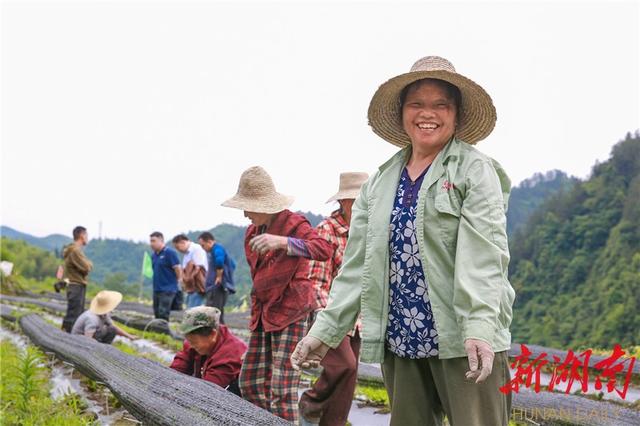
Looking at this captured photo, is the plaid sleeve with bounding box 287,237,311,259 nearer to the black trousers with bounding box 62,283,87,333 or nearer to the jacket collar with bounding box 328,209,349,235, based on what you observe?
the jacket collar with bounding box 328,209,349,235

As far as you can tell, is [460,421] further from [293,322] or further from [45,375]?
[45,375]

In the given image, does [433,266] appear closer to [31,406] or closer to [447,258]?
[447,258]

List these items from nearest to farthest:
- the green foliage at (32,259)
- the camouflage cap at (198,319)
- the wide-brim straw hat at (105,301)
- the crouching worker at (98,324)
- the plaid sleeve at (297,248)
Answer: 1. the plaid sleeve at (297,248)
2. the camouflage cap at (198,319)
3. the wide-brim straw hat at (105,301)
4. the crouching worker at (98,324)
5. the green foliage at (32,259)

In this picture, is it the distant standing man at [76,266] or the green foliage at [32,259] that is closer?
the distant standing man at [76,266]

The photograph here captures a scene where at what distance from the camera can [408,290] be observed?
2.29m

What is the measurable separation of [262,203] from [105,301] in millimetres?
4520

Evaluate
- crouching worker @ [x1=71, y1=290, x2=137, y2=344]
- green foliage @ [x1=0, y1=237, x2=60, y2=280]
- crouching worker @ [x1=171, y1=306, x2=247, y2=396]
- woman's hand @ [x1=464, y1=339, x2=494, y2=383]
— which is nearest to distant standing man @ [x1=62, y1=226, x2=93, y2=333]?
crouching worker @ [x1=71, y1=290, x2=137, y2=344]

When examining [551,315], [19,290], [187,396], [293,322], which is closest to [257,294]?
[293,322]

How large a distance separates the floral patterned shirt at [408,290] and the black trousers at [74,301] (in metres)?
7.94

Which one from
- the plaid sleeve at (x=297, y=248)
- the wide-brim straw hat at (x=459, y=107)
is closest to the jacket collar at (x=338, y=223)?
the plaid sleeve at (x=297, y=248)

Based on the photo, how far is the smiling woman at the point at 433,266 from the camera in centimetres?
211

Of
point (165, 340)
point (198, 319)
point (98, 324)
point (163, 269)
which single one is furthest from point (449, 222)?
point (165, 340)

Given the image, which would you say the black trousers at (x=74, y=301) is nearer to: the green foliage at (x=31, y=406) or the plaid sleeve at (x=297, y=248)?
the green foliage at (x=31, y=406)

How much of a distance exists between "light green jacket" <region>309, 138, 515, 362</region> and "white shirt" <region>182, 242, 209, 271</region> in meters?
7.52
